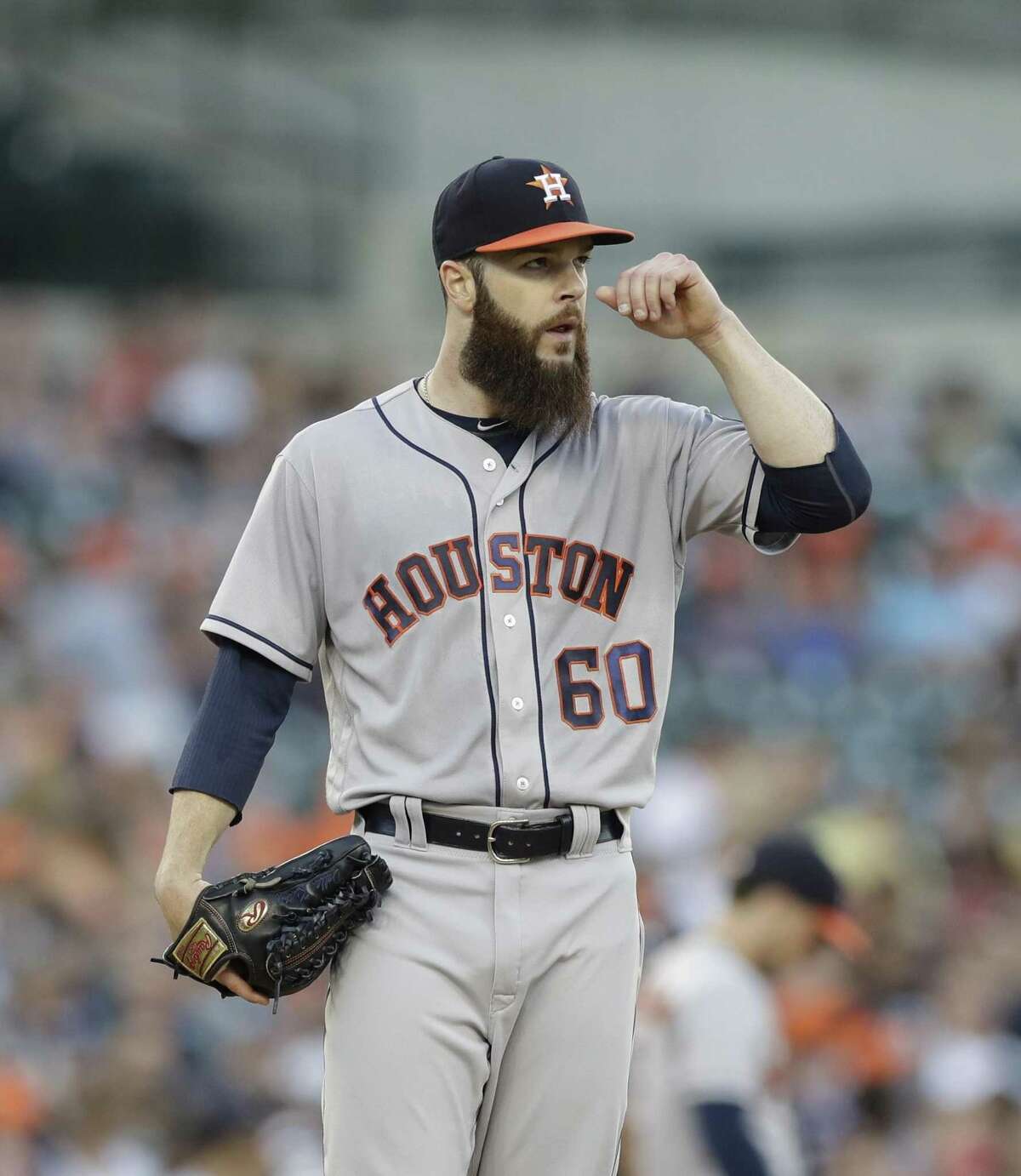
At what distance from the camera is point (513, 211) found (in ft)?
9.09

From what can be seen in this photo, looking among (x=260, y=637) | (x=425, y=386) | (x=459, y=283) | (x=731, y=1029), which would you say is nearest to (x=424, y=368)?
(x=731, y=1029)

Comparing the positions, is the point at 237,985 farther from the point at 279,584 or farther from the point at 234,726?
the point at 279,584

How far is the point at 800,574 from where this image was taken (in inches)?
367

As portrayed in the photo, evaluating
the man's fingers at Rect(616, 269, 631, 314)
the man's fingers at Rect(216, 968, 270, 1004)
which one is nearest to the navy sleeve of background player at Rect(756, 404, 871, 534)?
the man's fingers at Rect(616, 269, 631, 314)

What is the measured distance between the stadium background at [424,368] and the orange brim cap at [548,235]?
143 inches

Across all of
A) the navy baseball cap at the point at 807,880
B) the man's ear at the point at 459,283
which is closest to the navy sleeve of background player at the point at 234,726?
the man's ear at the point at 459,283

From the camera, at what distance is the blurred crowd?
595cm

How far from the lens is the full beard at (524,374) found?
2799 millimetres

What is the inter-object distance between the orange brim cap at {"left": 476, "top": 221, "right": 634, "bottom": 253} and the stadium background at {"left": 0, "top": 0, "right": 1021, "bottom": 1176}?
3.63m

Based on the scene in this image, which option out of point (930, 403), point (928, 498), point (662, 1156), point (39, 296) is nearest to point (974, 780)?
point (928, 498)

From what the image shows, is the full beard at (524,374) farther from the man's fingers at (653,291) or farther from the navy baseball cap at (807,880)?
the navy baseball cap at (807,880)

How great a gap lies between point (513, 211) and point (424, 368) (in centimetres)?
884

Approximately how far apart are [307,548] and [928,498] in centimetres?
772

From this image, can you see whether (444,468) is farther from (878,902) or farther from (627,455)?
(878,902)
